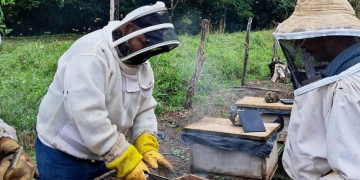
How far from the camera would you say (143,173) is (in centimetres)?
207

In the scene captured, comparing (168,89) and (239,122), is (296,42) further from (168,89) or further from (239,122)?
(168,89)

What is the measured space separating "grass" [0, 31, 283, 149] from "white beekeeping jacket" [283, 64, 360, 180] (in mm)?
3698

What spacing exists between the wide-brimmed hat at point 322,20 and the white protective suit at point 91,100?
1040 mm

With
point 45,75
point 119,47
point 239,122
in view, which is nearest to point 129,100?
point 119,47

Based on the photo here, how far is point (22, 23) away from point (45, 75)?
57.9 ft

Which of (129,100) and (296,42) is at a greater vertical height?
(296,42)

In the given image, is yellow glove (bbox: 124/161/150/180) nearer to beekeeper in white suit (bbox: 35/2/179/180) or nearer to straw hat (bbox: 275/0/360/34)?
beekeeper in white suit (bbox: 35/2/179/180)

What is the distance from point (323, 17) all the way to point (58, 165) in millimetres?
1811

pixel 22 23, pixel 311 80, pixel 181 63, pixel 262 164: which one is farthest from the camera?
pixel 22 23

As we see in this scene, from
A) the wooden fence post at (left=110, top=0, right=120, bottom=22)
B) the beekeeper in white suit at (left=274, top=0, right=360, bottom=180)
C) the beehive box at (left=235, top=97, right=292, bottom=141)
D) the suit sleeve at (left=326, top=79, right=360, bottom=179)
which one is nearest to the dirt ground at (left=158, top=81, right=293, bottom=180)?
the beehive box at (left=235, top=97, right=292, bottom=141)

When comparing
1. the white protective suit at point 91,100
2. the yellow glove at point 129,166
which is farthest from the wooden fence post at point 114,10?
the yellow glove at point 129,166

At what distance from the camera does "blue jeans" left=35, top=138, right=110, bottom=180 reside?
210cm

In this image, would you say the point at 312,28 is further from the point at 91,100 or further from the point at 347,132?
the point at 91,100

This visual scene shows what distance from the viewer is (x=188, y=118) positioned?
19.5 ft
